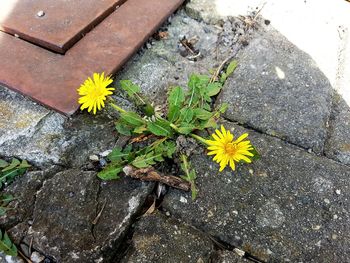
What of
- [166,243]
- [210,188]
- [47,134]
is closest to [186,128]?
[210,188]

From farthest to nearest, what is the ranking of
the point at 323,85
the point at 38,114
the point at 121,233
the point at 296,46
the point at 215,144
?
the point at 296,46, the point at 323,85, the point at 38,114, the point at 215,144, the point at 121,233

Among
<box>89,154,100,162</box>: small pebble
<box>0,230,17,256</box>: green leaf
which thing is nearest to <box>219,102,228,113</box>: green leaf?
<box>89,154,100,162</box>: small pebble

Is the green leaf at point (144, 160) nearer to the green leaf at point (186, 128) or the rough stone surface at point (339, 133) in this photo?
the green leaf at point (186, 128)

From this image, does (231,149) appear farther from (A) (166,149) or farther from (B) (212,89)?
(B) (212,89)

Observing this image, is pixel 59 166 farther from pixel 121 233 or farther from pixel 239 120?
pixel 239 120

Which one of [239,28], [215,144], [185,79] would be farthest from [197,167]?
[239,28]
